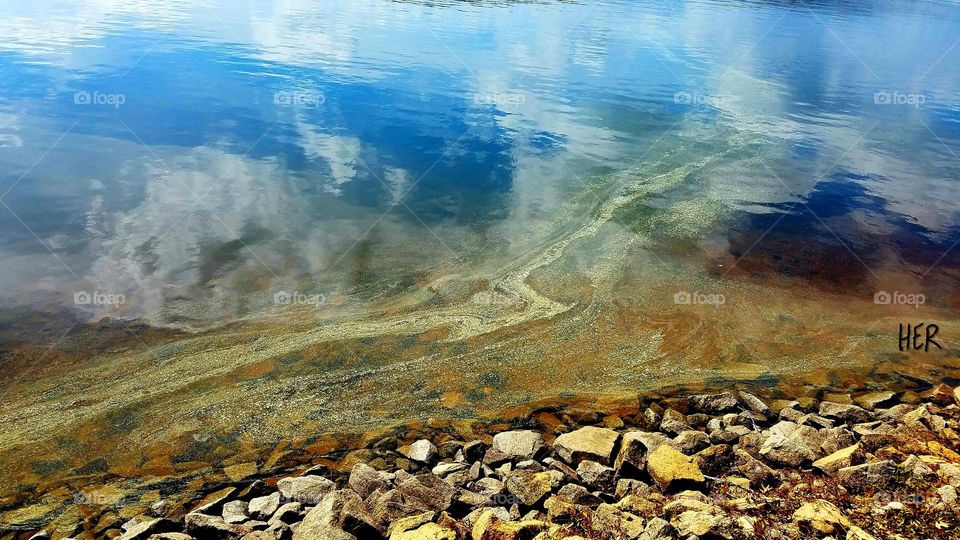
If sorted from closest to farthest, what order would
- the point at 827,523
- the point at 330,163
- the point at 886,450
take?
the point at 827,523 → the point at 886,450 → the point at 330,163

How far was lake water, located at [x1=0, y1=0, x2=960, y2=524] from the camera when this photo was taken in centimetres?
959

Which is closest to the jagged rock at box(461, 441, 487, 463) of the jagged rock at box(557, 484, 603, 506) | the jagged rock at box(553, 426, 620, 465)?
the jagged rock at box(553, 426, 620, 465)

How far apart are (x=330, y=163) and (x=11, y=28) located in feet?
110

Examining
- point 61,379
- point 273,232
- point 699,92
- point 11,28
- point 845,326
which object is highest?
point 11,28

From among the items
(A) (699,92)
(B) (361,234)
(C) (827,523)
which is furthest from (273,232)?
(A) (699,92)

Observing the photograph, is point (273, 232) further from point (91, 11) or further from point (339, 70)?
point (91, 11)

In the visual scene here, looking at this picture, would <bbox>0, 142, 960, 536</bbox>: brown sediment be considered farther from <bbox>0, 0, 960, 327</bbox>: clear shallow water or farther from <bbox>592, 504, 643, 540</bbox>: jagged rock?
<bbox>592, 504, 643, 540</bbox>: jagged rock

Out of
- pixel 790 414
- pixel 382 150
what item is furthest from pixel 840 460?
pixel 382 150

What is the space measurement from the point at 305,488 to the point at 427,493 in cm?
151

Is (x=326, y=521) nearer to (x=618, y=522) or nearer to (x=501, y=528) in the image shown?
(x=501, y=528)

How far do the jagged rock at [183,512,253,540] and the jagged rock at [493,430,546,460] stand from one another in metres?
3.23

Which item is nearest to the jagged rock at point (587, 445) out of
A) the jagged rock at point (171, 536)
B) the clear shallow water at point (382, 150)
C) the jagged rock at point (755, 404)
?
the jagged rock at point (755, 404)

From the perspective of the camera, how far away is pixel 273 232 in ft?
45.7

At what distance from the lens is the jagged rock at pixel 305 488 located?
Result: 6918mm
